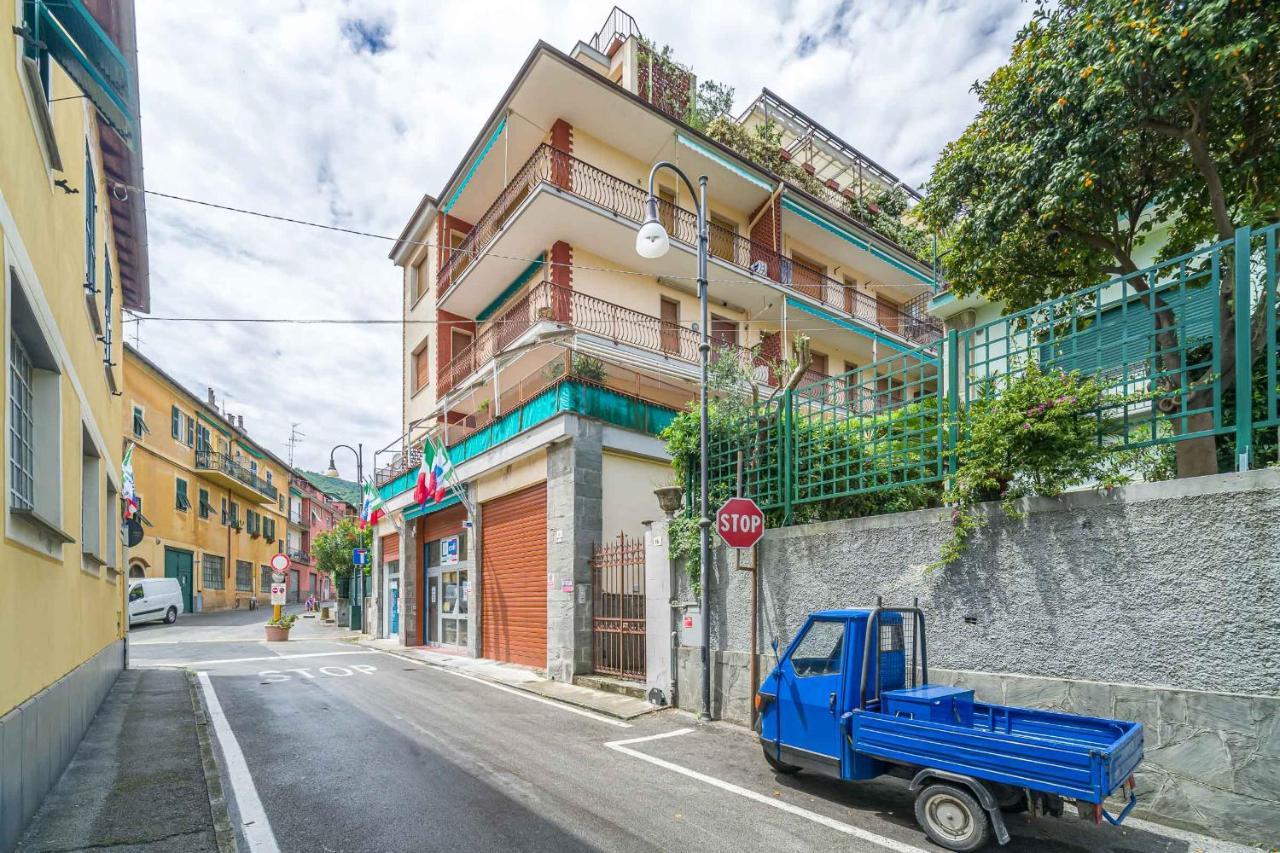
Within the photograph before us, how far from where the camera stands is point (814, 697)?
5727 millimetres

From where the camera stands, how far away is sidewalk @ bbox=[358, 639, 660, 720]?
977 centimetres

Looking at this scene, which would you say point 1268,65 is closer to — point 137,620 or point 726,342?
point 726,342

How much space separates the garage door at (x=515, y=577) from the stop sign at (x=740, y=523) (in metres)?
6.62

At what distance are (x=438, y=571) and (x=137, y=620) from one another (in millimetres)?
15552

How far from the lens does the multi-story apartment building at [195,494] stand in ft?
107

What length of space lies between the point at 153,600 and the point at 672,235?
2538 cm

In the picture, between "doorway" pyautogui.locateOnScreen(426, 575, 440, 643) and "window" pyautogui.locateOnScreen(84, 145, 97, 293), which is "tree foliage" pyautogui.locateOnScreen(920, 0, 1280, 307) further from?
"doorway" pyautogui.locateOnScreen(426, 575, 440, 643)

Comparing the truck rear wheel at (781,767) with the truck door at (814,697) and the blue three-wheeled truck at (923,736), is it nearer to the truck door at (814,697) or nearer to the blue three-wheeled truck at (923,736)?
the blue three-wheeled truck at (923,736)

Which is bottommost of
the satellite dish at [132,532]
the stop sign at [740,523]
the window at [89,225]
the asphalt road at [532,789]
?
the asphalt road at [532,789]

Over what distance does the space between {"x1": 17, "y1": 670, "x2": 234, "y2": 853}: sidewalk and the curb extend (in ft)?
0.04

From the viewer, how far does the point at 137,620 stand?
2681 centimetres

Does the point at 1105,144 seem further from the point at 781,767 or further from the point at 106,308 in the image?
the point at 106,308

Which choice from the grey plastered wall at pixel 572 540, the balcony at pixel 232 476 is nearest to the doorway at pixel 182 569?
the balcony at pixel 232 476

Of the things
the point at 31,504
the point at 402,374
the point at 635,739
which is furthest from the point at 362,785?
the point at 402,374
